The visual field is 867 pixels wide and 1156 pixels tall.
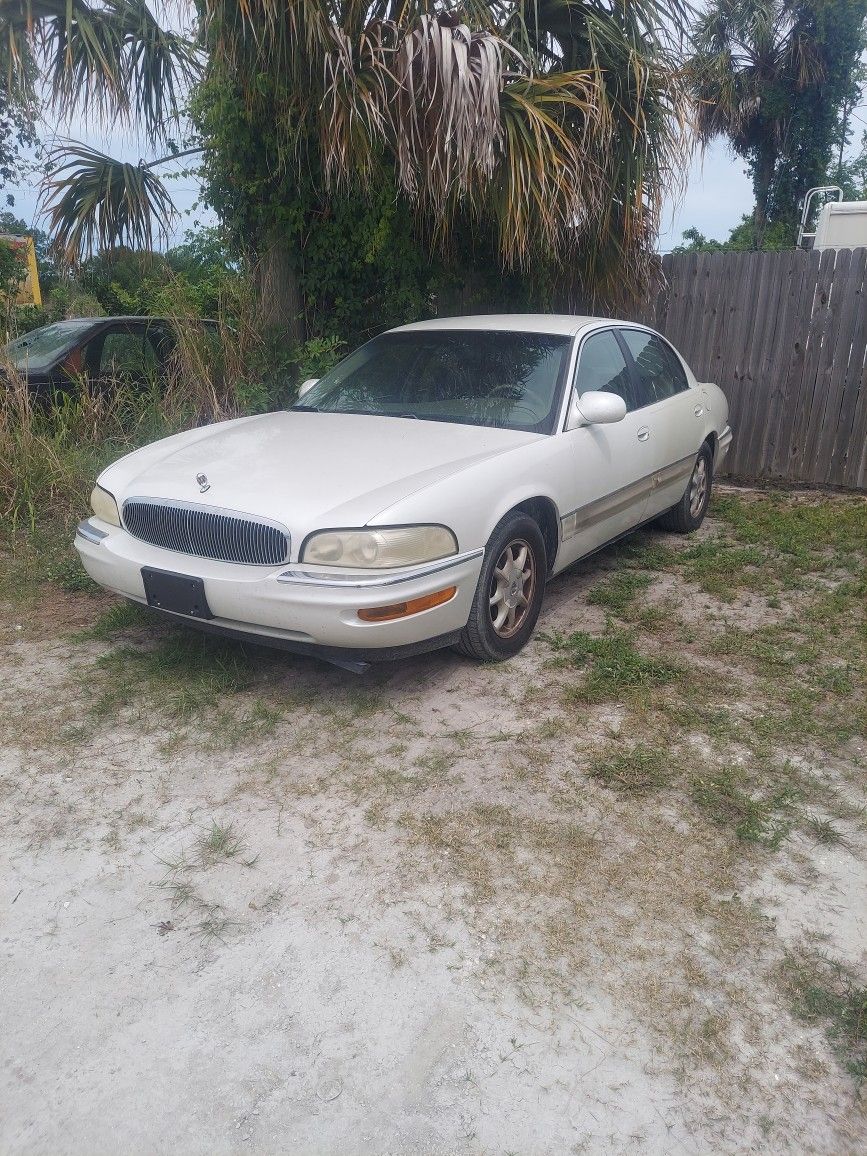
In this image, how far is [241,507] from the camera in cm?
367

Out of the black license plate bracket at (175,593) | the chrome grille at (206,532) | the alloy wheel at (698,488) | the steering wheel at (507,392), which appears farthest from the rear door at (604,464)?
Answer: the black license plate bracket at (175,593)

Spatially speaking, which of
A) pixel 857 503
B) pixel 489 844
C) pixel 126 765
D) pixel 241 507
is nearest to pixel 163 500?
pixel 241 507

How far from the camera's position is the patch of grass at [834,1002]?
2.20 metres

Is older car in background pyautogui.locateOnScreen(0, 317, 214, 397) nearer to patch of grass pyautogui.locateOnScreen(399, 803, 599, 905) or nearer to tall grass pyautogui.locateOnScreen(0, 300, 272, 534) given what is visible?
tall grass pyautogui.locateOnScreen(0, 300, 272, 534)

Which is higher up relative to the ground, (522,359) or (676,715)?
(522,359)

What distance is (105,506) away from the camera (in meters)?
4.21

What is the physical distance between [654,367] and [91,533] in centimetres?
339

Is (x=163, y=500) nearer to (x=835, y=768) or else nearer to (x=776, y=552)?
(x=835, y=768)

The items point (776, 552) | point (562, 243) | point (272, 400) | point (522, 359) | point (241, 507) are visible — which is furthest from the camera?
point (562, 243)

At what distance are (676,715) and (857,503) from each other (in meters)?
4.46

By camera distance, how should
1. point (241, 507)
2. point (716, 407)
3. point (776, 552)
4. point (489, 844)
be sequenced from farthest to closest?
1. point (716, 407)
2. point (776, 552)
3. point (241, 507)
4. point (489, 844)

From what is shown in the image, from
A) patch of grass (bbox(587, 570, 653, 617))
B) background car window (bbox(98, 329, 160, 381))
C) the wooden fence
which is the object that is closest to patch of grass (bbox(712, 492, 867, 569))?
the wooden fence

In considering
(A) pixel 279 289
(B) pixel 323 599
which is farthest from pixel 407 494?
(A) pixel 279 289

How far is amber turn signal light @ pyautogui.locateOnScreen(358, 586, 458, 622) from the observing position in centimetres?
349
